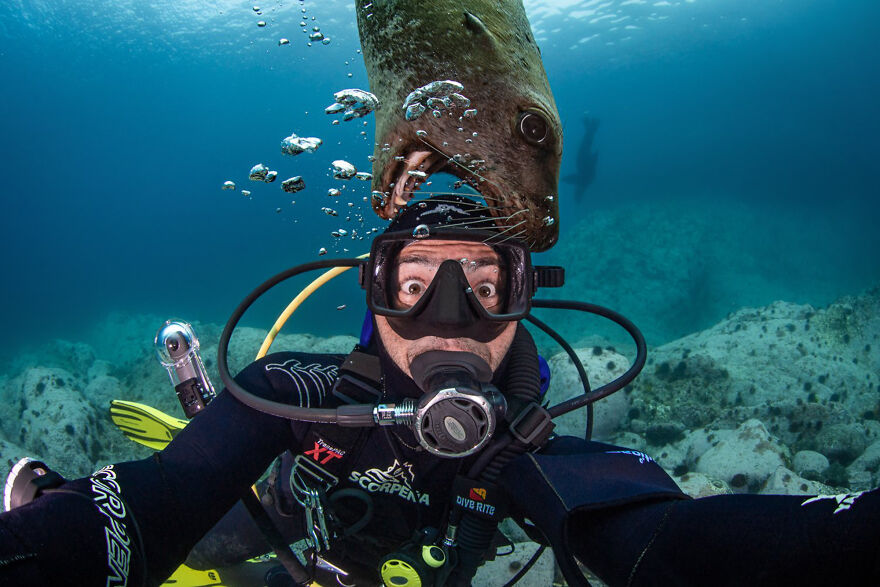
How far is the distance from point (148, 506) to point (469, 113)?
2.43 meters

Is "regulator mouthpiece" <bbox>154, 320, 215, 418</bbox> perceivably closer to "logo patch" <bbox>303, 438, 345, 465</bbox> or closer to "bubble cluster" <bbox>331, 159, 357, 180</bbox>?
"logo patch" <bbox>303, 438, 345, 465</bbox>

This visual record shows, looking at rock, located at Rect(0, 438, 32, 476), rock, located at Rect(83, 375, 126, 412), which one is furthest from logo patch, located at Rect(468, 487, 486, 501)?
rock, located at Rect(83, 375, 126, 412)

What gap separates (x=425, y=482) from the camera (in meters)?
2.60

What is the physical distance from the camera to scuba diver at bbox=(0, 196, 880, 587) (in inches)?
46.4

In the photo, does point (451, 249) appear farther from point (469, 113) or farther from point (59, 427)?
point (59, 427)

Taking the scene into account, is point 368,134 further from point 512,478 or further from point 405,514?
point 405,514

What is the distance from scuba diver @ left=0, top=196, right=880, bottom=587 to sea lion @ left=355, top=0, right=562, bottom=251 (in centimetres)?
25

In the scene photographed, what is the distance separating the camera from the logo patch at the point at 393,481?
2572 mm

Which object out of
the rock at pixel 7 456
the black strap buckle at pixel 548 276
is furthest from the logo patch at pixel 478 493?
the rock at pixel 7 456

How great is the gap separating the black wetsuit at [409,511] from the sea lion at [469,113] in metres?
1.28

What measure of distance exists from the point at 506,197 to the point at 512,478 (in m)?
1.53

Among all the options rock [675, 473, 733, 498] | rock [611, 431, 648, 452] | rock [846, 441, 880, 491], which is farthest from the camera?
rock [611, 431, 648, 452]

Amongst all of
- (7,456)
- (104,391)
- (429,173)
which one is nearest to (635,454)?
(429,173)

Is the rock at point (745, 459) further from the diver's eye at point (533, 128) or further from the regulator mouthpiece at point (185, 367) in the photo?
the regulator mouthpiece at point (185, 367)
